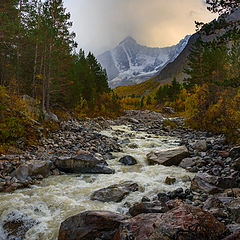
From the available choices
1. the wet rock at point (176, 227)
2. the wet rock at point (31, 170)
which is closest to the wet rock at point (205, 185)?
the wet rock at point (176, 227)

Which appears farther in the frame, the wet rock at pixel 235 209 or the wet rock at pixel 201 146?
the wet rock at pixel 201 146

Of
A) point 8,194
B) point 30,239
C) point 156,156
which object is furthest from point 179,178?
point 8,194

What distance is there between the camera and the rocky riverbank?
414 centimetres

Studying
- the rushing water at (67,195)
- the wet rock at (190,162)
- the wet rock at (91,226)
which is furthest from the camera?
the wet rock at (190,162)

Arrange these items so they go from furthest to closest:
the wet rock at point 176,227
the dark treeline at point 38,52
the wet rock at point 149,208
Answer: the dark treeline at point 38,52, the wet rock at point 149,208, the wet rock at point 176,227

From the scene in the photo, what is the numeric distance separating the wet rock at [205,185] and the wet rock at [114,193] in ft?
8.07

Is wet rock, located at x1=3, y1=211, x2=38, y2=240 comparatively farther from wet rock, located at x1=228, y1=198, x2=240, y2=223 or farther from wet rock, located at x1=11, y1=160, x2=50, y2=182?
wet rock, located at x1=228, y1=198, x2=240, y2=223

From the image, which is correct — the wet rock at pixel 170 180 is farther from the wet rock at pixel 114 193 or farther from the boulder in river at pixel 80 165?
the boulder in river at pixel 80 165

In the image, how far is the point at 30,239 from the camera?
17.0 ft

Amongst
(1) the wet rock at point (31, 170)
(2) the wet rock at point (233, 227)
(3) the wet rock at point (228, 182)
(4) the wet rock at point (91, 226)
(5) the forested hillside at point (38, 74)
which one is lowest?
(3) the wet rock at point (228, 182)

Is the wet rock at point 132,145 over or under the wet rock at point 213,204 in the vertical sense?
over

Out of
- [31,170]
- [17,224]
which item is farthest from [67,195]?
[31,170]

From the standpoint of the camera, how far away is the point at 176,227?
12.8 feet

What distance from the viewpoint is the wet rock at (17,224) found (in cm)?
534
